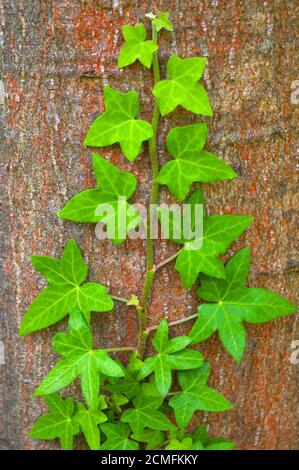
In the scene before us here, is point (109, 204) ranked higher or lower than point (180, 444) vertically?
higher

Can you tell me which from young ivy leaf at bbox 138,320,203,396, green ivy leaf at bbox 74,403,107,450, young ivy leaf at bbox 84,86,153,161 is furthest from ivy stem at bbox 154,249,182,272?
green ivy leaf at bbox 74,403,107,450

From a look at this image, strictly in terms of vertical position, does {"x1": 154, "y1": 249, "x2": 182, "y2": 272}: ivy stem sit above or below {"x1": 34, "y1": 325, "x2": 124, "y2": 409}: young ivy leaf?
above

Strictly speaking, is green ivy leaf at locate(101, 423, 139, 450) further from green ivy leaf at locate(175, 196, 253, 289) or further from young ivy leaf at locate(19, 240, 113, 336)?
green ivy leaf at locate(175, 196, 253, 289)

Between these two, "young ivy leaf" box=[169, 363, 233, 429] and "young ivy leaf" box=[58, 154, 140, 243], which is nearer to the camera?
"young ivy leaf" box=[58, 154, 140, 243]

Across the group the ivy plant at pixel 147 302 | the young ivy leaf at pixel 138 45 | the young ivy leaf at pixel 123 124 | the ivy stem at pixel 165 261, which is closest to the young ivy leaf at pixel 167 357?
the ivy plant at pixel 147 302

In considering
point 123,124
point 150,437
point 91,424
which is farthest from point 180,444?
point 123,124

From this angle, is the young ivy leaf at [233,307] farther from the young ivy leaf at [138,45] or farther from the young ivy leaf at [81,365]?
the young ivy leaf at [138,45]

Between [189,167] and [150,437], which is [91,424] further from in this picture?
[189,167]

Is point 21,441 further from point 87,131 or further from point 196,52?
point 196,52
